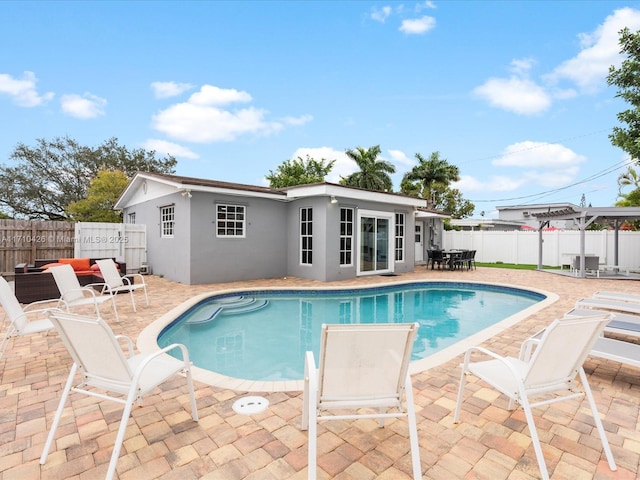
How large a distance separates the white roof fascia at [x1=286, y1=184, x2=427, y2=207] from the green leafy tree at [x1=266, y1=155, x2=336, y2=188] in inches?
778

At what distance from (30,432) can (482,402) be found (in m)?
3.82

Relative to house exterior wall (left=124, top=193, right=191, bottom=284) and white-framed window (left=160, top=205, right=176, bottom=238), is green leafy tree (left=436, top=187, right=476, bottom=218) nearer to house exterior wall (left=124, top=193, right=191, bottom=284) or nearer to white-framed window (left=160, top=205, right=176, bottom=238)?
house exterior wall (left=124, top=193, right=191, bottom=284)

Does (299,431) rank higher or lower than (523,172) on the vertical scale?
lower

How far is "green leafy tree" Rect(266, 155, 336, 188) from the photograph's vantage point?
32.8 m

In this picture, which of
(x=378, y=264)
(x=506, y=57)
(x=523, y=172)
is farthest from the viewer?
(x=523, y=172)

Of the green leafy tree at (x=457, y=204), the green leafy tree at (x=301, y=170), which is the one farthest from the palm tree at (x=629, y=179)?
the green leafy tree at (x=301, y=170)

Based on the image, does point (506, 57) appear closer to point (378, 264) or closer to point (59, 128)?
point (378, 264)

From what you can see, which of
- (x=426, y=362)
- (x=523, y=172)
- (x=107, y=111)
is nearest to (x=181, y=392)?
(x=426, y=362)

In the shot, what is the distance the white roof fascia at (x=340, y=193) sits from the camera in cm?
1112

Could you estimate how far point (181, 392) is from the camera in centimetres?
335

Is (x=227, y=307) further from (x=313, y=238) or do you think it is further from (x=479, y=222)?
(x=479, y=222)

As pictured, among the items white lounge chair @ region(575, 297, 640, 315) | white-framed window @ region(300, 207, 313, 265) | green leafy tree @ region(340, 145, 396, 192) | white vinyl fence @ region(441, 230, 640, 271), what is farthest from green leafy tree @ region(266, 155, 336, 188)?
white lounge chair @ region(575, 297, 640, 315)

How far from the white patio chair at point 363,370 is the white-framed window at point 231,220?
9586 mm

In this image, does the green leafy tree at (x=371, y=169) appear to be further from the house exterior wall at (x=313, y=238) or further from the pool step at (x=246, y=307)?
the pool step at (x=246, y=307)
